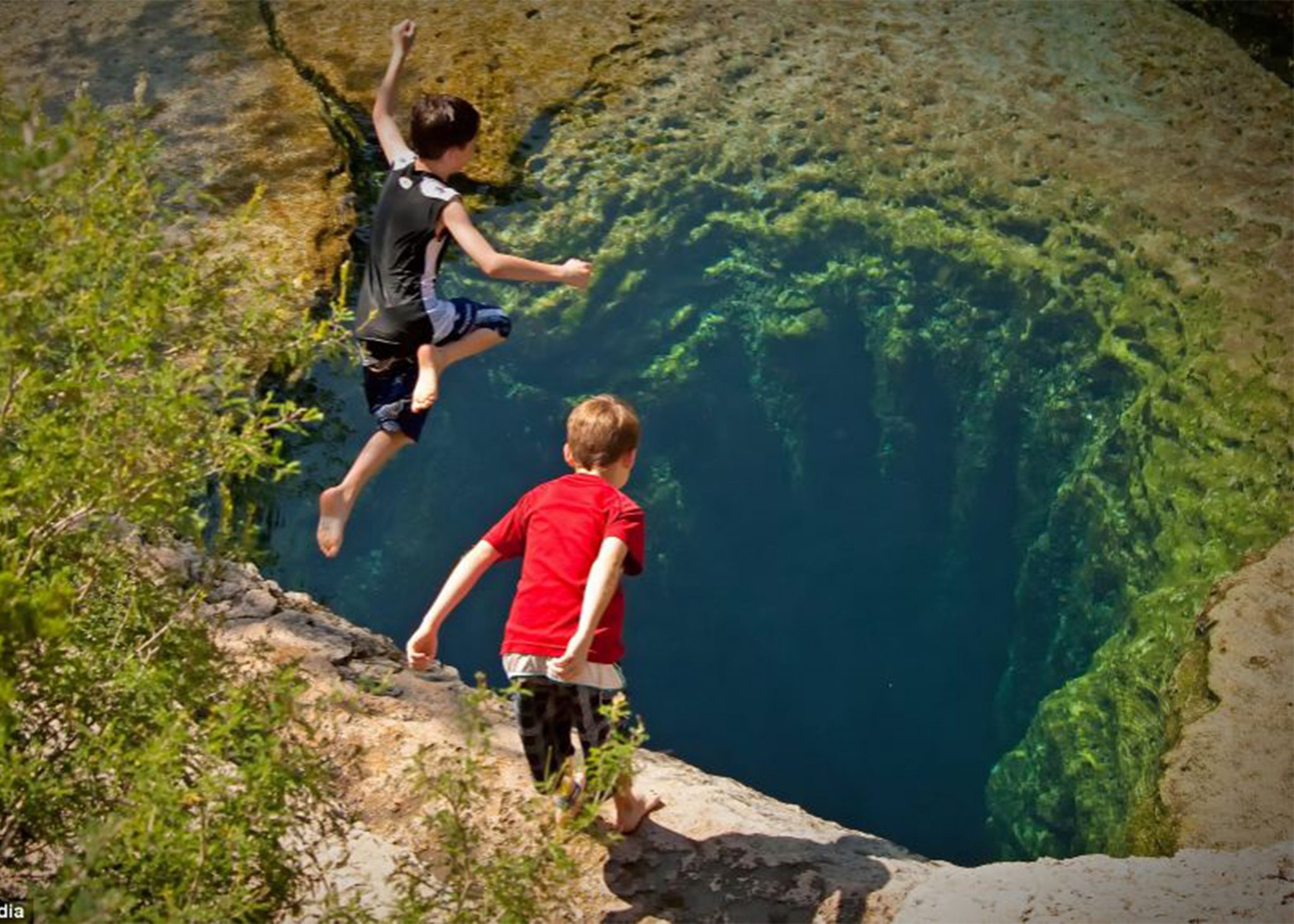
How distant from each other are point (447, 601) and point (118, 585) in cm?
68

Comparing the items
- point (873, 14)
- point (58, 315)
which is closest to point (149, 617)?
point (58, 315)

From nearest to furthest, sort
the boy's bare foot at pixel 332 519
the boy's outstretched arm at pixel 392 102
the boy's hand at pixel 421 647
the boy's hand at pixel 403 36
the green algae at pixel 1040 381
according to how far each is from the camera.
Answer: the boy's hand at pixel 421 647, the boy's bare foot at pixel 332 519, the boy's outstretched arm at pixel 392 102, the boy's hand at pixel 403 36, the green algae at pixel 1040 381

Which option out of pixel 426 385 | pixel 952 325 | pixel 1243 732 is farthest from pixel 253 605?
pixel 952 325

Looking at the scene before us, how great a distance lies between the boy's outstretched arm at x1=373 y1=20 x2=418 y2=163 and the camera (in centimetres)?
457

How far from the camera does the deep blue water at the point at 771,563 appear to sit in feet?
18.9

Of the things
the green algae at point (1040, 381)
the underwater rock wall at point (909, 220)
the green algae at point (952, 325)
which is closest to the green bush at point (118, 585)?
the underwater rock wall at point (909, 220)

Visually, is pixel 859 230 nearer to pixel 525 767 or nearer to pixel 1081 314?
pixel 1081 314

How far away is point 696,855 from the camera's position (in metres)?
3.78

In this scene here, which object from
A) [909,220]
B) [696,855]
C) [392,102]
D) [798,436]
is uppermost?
[392,102]

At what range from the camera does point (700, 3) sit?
7117 mm

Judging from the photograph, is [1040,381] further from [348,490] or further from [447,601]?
[447,601]

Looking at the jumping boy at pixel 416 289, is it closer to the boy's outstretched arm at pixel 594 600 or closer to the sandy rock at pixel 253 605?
the sandy rock at pixel 253 605

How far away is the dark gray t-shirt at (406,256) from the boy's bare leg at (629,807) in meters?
1.38

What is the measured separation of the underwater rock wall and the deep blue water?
0.04 metres
